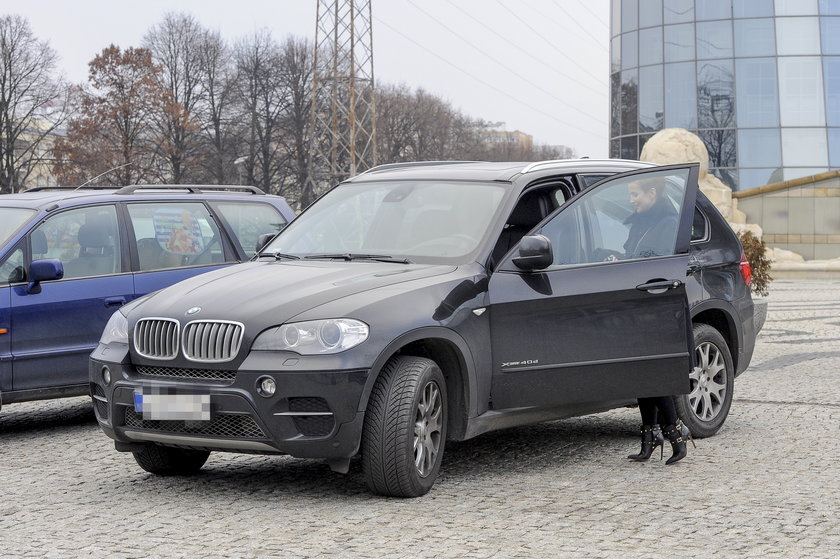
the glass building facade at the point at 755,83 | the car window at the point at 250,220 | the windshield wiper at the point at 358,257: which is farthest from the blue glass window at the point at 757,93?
the windshield wiper at the point at 358,257

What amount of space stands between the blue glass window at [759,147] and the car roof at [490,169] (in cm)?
4283

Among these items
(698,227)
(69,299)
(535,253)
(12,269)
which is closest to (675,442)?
(535,253)

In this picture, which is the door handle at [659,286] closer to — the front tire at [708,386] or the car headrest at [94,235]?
the front tire at [708,386]

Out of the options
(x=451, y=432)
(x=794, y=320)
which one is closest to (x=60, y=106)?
(x=794, y=320)

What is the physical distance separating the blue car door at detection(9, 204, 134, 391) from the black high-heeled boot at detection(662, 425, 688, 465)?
399cm

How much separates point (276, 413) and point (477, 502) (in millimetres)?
1106

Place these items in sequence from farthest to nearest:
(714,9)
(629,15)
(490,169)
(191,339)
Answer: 1. (629,15)
2. (714,9)
3. (490,169)
4. (191,339)

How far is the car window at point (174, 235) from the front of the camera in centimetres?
938

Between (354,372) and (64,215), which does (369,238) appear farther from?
(64,215)

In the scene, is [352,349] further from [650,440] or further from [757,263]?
[757,263]

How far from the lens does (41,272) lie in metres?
8.48

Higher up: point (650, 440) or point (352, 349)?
point (352, 349)

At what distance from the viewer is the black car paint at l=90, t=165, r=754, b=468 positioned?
232 inches

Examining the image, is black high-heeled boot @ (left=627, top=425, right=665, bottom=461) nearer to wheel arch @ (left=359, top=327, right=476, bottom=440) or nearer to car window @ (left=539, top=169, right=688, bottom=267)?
car window @ (left=539, top=169, right=688, bottom=267)
